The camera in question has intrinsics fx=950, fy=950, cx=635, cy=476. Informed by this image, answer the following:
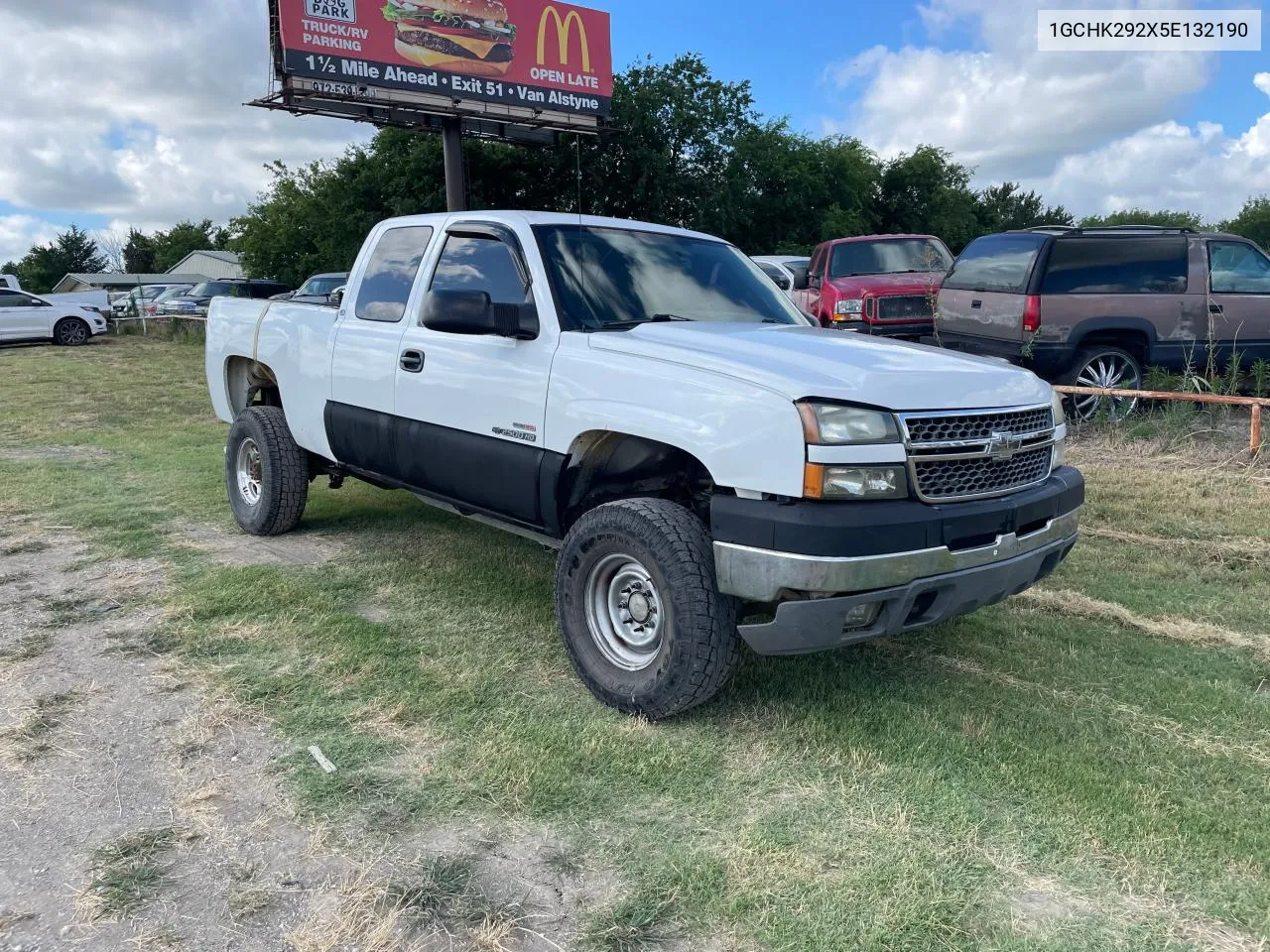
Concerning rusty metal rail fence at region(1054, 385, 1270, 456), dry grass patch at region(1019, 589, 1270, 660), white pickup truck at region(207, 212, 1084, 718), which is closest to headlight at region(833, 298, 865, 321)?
rusty metal rail fence at region(1054, 385, 1270, 456)

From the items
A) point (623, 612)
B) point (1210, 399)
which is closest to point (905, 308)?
point (1210, 399)

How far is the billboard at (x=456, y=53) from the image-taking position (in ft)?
60.3

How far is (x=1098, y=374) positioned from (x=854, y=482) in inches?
276

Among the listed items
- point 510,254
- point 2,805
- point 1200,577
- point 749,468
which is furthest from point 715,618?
point 1200,577

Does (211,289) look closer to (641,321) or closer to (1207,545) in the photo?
(641,321)

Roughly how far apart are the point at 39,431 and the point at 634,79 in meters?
25.6

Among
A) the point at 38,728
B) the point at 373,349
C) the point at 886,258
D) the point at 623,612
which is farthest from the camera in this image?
the point at 886,258

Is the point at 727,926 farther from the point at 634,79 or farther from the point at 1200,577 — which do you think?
the point at 634,79

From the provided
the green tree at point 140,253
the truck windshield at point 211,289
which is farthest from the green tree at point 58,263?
the truck windshield at point 211,289

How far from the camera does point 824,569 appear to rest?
119 inches

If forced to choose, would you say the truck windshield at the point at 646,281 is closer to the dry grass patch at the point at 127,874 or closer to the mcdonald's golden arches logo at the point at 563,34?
the dry grass patch at the point at 127,874

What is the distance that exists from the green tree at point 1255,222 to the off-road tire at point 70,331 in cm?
7339

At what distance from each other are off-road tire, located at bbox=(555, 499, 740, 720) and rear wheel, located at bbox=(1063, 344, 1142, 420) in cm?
656

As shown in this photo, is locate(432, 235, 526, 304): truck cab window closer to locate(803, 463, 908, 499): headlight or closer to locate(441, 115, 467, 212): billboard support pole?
locate(803, 463, 908, 499): headlight
